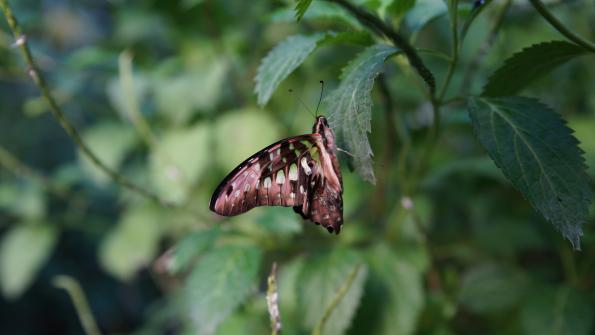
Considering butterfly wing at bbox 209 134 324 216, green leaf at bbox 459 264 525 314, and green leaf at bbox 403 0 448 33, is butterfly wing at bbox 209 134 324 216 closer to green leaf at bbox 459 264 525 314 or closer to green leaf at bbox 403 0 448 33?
green leaf at bbox 403 0 448 33

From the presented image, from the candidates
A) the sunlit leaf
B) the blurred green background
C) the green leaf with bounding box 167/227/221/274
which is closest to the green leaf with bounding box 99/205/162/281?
the blurred green background

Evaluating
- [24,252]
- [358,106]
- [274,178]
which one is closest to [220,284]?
[274,178]

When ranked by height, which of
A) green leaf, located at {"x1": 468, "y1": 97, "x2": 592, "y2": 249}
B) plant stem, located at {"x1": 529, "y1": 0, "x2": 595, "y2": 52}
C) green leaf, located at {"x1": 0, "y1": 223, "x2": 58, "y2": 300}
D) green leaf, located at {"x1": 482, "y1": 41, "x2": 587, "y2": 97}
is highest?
plant stem, located at {"x1": 529, "y1": 0, "x2": 595, "y2": 52}

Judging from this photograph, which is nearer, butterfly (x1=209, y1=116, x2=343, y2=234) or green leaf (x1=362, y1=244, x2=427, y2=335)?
butterfly (x1=209, y1=116, x2=343, y2=234)

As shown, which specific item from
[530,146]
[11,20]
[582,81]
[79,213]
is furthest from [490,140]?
[79,213]

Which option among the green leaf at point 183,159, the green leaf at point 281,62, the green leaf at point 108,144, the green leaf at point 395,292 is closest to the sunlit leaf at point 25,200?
the green leaf at point 108,144

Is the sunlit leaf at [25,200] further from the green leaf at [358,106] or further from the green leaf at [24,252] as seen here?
the green leaf at [358,106]

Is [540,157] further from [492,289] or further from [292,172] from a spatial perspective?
[492,289]
